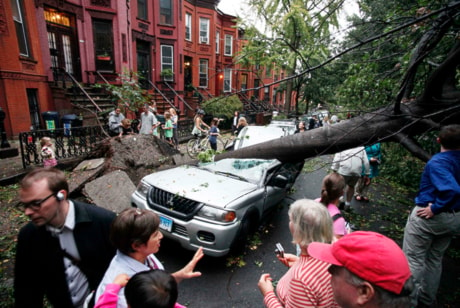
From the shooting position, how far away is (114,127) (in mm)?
8891

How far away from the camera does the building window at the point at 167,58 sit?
63.1ft

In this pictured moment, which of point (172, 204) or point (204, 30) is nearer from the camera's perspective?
point (172, 204)

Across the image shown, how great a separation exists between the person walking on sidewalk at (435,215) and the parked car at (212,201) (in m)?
1.55

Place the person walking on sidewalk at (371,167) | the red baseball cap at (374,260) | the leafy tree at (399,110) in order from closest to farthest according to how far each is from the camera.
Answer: the red baseball cap at (374,260) → the leafy tree at (399,110) → the person walking on sidewalk at (371,167)

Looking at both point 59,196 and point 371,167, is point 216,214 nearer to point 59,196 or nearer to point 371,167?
point 59,196

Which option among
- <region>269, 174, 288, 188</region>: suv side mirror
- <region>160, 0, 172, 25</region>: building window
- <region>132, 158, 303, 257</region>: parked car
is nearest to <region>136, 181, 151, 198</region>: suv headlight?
<region>132, 158, 303, 257</region>: parked car

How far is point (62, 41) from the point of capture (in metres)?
12.8

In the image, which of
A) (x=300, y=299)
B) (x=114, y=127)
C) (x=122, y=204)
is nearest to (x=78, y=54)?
(x=114, y=127)

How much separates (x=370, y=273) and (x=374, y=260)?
6 cm

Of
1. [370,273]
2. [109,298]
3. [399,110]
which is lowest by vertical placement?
[109,298]

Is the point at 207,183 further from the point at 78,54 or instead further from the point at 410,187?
the point at 78,54

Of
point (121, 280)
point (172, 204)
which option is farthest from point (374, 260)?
point (172, 204)

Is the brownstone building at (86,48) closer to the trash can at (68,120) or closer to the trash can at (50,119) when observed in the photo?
the trash can at (50,119)

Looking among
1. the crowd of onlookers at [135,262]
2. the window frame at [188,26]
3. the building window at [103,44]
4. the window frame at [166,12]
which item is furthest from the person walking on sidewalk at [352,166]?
the window frame at [188,26]
